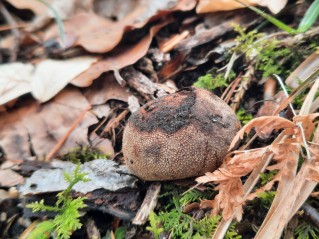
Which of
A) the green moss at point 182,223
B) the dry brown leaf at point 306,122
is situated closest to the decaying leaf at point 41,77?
the green moss at point 182,223

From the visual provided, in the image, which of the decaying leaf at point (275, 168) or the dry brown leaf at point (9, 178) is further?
the dry brown leaf at point (9, 178)

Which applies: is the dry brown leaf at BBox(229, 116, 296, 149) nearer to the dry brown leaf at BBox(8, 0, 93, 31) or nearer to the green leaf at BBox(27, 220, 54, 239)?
the green leaf at BBox(27, 220, 54, 239)

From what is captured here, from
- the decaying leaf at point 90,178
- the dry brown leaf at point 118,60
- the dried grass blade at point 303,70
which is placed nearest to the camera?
the decaying leaf at point 90,178

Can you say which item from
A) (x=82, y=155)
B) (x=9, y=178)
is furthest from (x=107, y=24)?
(x=9, y=178)

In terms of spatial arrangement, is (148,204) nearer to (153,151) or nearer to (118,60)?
(153,151)

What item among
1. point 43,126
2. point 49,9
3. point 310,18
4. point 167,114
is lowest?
point 43,126

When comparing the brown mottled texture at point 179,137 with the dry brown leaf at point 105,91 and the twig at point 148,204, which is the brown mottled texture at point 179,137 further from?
the dry brown leaf at point 105,91

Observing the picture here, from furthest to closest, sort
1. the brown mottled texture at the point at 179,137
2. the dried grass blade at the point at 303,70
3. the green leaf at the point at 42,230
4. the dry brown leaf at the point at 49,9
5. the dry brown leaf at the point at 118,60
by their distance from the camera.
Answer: the dry brown leaf at the point at 49,9 → the dry brown leaf at the point at 118,60 → the dried grass blade at the point at 303,70 → the green leaf at the point at 42,230 → the brown mottled texture at the point at 179,137

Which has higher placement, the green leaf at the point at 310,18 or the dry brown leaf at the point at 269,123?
the green leaf at the point at 310,18

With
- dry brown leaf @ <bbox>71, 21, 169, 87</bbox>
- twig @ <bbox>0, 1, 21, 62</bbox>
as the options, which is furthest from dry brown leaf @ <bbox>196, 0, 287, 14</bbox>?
twig @ <bbox>0, 1, 21, 62</bbox>
